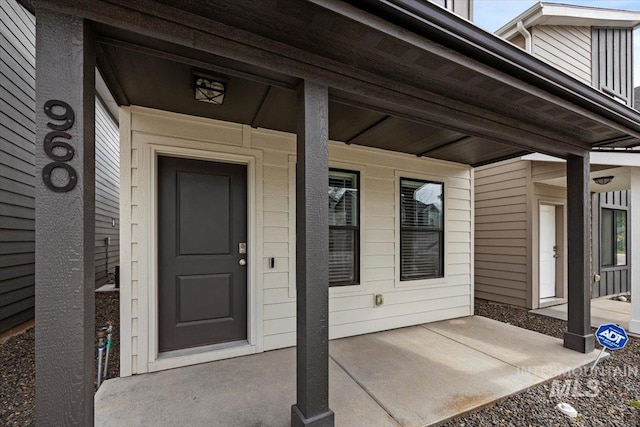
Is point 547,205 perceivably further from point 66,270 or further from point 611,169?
point 66,270

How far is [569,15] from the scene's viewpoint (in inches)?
211

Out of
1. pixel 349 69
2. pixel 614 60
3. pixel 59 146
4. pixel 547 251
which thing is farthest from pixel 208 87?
pixel 614 60

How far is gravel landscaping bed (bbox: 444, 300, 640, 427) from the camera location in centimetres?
206

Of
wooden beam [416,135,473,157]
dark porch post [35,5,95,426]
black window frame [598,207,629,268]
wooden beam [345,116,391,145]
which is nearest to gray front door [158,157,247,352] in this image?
wooden beam [345,116,391,145]

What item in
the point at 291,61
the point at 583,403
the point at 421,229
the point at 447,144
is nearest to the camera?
the point at 291,61

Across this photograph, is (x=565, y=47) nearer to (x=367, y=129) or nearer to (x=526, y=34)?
(x=526, y=34)

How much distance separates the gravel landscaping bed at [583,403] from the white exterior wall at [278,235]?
1.65 m

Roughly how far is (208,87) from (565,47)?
699cm

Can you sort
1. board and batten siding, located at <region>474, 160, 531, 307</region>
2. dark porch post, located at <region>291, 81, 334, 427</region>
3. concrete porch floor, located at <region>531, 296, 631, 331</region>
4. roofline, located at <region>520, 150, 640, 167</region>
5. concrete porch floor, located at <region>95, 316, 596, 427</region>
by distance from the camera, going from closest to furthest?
dark porch post, located at <region>291, 81, 334, 427</region> → concrete porch floor, located at <region>95, 316, 596, 427</region> → roofline, located at <region>520, 150, 640, 167</region> → concrete porch floor, located at <region>531, 296, 631, 331</region> → board and batten siding, located at <region>474, 160, 531, 307</region>

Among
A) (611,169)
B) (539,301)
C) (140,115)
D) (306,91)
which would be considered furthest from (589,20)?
(140,115)

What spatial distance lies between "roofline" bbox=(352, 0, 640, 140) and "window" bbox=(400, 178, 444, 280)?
6.51 ft

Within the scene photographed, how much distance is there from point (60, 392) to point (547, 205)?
6960 millimetres

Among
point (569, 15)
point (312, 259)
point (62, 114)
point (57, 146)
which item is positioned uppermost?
point (569, 15)

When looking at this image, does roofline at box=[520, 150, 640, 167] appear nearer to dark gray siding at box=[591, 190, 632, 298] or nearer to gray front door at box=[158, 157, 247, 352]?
dark gray siding at box=[591, 190, 632, 298]
